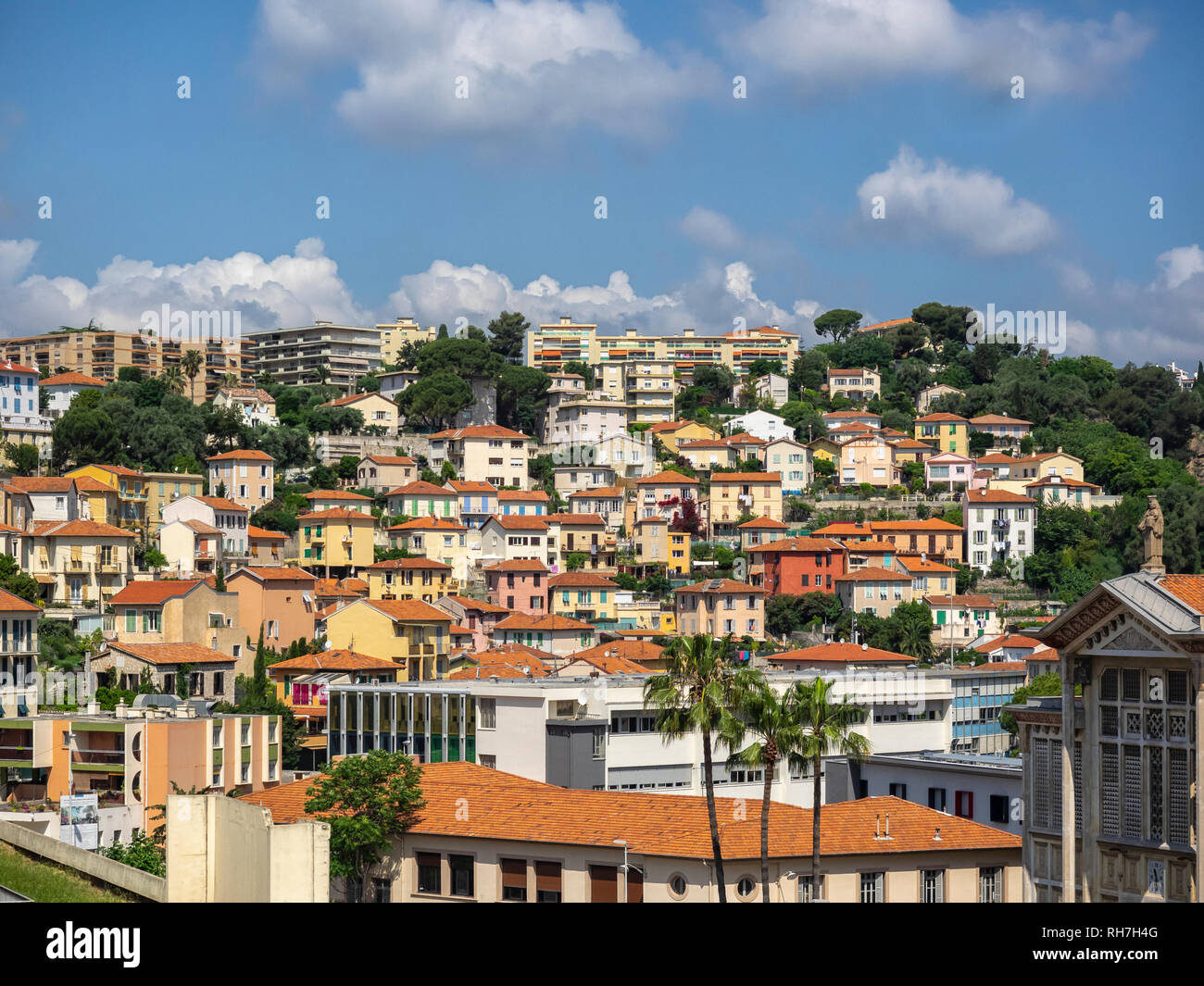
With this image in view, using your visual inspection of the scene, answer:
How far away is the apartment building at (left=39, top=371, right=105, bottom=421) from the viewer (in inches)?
4296

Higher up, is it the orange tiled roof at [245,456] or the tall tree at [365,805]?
the orange tiled roof at [245,456]

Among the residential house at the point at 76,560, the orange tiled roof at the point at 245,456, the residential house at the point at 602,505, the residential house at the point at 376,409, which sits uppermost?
the residential house at the point at 376,409

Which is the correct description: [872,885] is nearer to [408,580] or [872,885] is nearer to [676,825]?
[676,825]

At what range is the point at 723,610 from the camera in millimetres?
89312

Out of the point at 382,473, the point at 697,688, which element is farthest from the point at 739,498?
the point at 697,688

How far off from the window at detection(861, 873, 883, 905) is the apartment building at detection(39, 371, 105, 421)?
87842mm

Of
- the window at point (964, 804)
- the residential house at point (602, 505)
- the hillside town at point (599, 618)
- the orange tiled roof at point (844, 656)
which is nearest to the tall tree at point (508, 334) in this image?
the hillside town at point (599, 618)

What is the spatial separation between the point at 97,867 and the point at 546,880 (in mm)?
11659

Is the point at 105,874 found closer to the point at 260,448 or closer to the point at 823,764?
the point at 823,764

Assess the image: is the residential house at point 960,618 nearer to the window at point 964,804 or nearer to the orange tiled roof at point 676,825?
the window at point 964,804

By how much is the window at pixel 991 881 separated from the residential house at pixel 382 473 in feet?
266

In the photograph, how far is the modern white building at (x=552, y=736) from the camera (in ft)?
140

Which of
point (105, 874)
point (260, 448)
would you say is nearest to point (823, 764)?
point (105, 874)

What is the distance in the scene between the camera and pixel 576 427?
408ft
